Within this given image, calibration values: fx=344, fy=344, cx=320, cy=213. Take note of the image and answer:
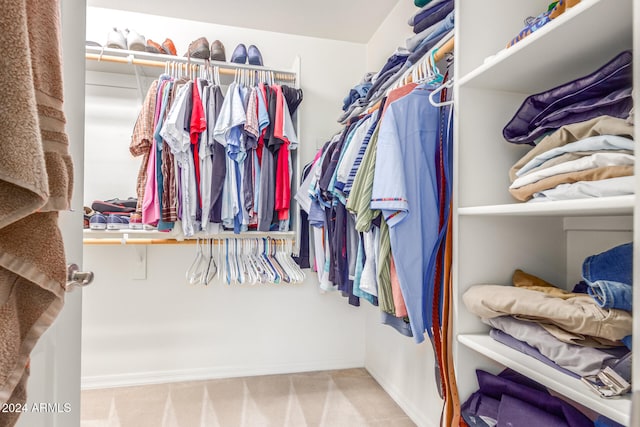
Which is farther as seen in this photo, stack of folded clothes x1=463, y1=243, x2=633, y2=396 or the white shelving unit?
the white shelving unit

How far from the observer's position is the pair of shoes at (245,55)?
2.14m

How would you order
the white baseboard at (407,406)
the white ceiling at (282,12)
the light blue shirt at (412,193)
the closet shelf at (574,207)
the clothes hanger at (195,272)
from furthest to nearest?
the white ceiling at (282,12)
the clothes hanger at (195,272)
the white baseboard at (407,406)
the light blue shirt at (412,193)
the closet shelf at (574,207)

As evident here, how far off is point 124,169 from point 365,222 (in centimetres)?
174

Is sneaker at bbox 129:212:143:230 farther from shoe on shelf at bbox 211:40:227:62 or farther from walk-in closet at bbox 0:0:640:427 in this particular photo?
shoe on shelf at bbox 211:40:227:62

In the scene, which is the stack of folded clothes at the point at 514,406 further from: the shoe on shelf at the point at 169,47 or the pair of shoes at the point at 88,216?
the shoe on shelf at the point at 169,47

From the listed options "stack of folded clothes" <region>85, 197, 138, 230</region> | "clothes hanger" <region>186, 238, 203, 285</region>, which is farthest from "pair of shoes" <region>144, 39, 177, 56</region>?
"clothes hanger" <region>186, 238, 203, 285</region>

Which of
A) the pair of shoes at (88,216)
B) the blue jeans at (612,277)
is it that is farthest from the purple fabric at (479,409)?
the pair of shoes at (88,216)

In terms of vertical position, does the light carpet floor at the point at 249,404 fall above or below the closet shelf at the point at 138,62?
below

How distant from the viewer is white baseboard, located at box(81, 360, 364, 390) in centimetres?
215

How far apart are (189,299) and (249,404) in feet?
2.54

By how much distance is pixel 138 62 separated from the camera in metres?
1.95

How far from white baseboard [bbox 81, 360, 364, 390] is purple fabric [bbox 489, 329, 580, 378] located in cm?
178

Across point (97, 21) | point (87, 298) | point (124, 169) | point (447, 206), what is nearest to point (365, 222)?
point (447, 206)

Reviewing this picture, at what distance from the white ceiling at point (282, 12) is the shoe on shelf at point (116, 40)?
295 mm
